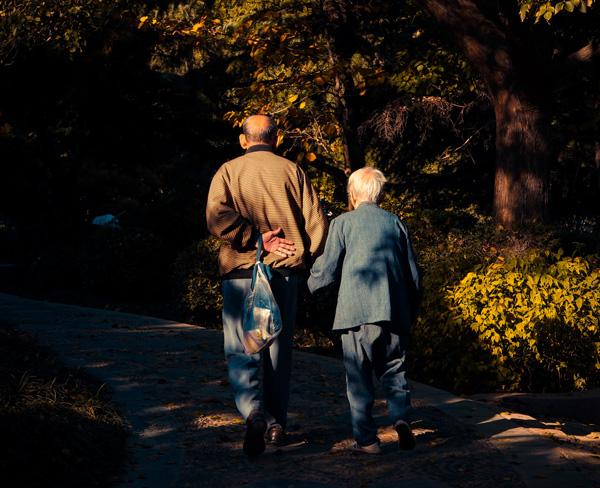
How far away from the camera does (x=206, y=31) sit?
1552cm

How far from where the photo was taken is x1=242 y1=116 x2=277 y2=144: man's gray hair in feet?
19.6

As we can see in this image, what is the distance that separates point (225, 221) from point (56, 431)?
1523 mm

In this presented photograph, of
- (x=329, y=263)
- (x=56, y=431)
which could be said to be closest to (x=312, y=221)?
(x=329, y=263)

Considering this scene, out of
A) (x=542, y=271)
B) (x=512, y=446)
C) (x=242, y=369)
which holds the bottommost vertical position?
(x=512, y=446)

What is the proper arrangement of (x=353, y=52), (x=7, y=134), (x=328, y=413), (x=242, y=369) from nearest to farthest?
(x=242, y=369) < (x=328, y=413) < (x=353, y=52) < (x=7, y=134)

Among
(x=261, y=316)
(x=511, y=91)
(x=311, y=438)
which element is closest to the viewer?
(x=261, y=316)

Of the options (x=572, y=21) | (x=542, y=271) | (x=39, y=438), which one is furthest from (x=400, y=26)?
(x=39, y=438)

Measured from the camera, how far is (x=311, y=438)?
6102 millimetres

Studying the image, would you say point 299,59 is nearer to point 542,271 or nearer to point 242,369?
point 542,271

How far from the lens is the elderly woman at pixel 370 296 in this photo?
18.7ft

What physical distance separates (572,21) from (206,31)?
5.65 meters

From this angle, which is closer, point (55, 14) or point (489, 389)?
point (489, 389)

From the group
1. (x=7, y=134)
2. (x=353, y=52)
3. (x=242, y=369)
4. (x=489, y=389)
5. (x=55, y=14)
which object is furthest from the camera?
(x=7, y=134)

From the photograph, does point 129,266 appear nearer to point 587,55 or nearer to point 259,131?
point 587,55
